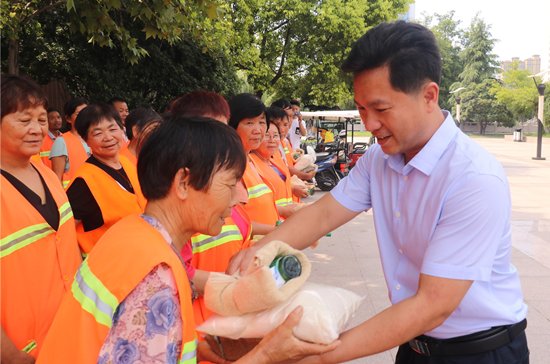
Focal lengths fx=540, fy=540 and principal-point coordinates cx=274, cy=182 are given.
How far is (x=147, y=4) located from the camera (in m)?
5.68

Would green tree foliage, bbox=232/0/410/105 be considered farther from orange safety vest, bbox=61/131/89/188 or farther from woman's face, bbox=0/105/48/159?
woman's face, bbox=0/105/48/159

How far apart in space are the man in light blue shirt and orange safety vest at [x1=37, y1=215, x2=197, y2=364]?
0.48 m

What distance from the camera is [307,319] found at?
1.36 metres

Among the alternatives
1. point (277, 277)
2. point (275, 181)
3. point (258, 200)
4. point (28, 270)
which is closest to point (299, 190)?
point (275, 181)

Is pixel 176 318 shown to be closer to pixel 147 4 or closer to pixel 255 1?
pixel 147 4

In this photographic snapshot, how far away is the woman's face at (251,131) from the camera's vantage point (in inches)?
136

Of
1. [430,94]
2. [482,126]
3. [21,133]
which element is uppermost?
[430,94]

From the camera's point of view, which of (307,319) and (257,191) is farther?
(257,191)

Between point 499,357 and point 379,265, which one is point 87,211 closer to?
point 499,357

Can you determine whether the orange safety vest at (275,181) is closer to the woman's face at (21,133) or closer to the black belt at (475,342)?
the woman's face at (21,133)

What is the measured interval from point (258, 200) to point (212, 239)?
0.81 metres

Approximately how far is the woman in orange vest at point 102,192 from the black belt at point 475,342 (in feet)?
5.56

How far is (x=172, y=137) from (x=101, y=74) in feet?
36.1

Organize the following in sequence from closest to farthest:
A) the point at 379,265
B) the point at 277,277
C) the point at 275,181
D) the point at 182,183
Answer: the point at 277,277
the point at 182,183
the point at 275,181
the point at 379,265
